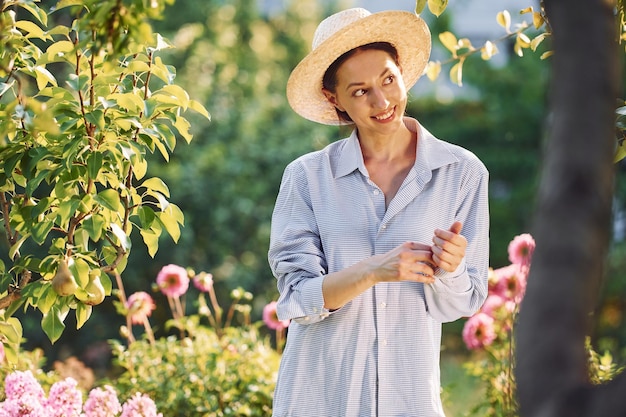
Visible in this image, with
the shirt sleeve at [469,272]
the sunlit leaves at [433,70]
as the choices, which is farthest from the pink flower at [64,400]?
the sunlit leaves at [433,70]

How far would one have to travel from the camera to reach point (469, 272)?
6.98 ft

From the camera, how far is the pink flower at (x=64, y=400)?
2570 mm

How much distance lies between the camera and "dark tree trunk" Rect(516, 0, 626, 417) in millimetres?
805

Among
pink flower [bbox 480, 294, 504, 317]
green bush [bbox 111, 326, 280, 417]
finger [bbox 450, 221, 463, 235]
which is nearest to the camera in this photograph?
finger [bbox 450, 221, 463, 235]

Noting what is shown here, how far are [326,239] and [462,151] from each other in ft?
1.20

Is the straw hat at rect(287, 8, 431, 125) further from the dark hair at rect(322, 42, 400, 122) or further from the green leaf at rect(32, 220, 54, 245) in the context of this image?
the green leaf at rect(32, 220, 54, 245)

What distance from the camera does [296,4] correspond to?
31.2 feet

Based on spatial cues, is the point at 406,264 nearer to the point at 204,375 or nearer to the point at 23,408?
the point at 23,408

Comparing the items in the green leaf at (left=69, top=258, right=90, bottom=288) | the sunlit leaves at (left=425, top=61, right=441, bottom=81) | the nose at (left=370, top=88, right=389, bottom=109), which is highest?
the sunlit leaves at (left=425, top=61, right=441, bottom=81)

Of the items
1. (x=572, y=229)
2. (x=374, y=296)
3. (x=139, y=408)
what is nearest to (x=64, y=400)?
(x=139, y=408)

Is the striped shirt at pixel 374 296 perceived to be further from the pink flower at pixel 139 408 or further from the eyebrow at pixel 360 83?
the pink flower at pixel 139 408

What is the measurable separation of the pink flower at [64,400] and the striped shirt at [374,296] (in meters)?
0.67

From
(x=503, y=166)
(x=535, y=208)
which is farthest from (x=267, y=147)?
(x=535, y=208)

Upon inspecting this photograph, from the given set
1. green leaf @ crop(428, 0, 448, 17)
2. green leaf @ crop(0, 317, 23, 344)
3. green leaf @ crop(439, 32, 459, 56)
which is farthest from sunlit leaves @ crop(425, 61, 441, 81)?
green leaf @ crop(0, 317, 23, 344)
